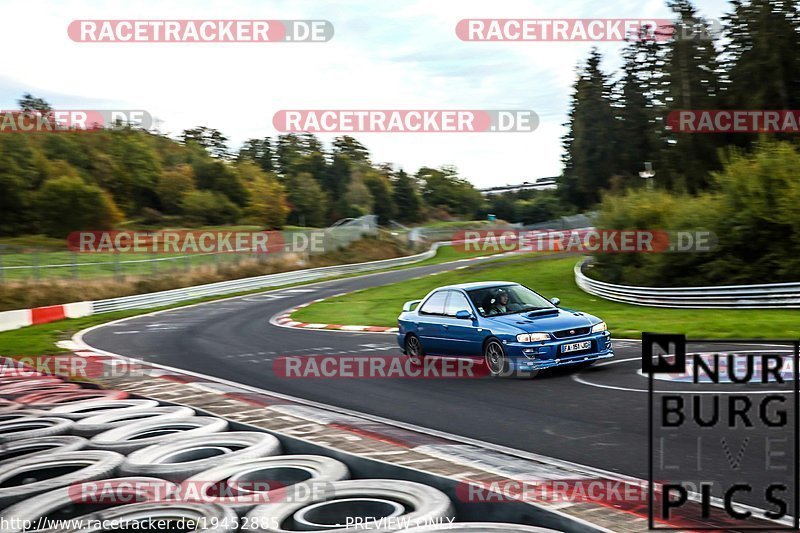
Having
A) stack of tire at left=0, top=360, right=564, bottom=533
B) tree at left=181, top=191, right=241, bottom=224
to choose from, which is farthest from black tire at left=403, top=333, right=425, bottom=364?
tree at left=181, top=191, right=241, bottom=224

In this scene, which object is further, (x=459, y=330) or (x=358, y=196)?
(x=358, y=196)

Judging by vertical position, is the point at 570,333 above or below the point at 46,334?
above

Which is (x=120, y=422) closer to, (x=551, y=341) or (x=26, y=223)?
(x=551, y=341)

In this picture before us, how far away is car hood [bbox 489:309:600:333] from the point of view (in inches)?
452

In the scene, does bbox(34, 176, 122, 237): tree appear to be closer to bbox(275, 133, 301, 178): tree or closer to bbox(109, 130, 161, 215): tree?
bbox(109, 130, 161, 215): tree

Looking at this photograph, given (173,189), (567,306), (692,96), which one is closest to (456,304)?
(567,306)

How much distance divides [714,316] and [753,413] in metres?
13.0

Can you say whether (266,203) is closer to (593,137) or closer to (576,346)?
(593,137)

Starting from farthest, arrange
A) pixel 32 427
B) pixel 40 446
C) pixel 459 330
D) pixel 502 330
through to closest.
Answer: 1. pixel 459 330
2. pixel 502 330
3. pixel 32 427
4. pixel 40 446

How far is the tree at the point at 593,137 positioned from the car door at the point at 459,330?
6219 centimetres

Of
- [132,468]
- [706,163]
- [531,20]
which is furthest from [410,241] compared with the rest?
[132,468]

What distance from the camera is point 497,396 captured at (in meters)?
10.4

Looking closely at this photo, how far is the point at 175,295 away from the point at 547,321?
27.9 metres

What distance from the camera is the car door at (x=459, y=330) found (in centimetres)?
1221
